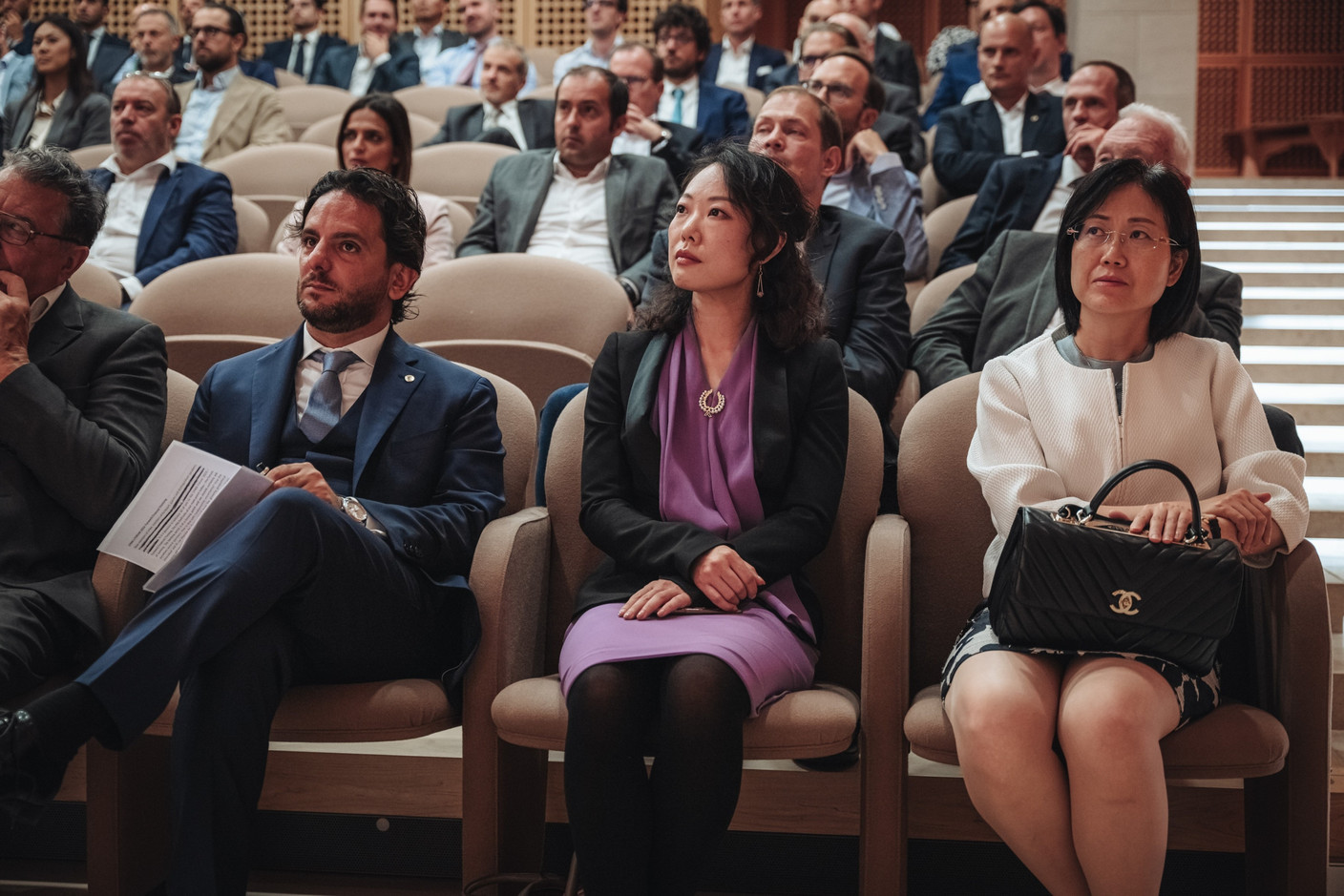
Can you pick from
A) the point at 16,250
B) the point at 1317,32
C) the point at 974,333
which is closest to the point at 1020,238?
the point at 974,333

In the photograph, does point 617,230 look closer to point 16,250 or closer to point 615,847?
point 16,250

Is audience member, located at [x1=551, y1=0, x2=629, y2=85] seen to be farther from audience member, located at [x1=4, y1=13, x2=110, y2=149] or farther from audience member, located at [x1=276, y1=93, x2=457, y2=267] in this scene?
audience member, located at [x1=276, y1=93, x2=457, y2=267]

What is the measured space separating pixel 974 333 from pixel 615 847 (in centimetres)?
142

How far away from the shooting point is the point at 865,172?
3488 mm

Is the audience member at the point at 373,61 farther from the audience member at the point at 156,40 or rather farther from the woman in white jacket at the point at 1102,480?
the woman in white jacket at the point at 1102,480

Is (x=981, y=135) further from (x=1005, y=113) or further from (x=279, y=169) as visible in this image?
(x=279, y=169)

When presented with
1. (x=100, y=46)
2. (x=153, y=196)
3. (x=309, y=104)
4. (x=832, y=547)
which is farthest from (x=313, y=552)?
(x=100, y=46)

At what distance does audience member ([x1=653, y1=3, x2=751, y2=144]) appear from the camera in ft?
16.4

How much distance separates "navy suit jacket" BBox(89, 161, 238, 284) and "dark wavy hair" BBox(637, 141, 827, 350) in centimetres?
190

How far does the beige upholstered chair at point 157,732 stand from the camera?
5.40 feet

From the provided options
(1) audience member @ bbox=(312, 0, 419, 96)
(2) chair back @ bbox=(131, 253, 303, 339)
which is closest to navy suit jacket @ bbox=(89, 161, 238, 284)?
(2) chair back @ bbox=(131, 253, 303, 339)

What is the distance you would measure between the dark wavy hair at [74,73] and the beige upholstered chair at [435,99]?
4.19 ft

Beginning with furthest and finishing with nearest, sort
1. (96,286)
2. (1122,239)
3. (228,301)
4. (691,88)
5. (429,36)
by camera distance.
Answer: (429,36)
(691,88)
(228,301)
(96,286)
(1122,239)

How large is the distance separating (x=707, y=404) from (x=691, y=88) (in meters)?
3.67
